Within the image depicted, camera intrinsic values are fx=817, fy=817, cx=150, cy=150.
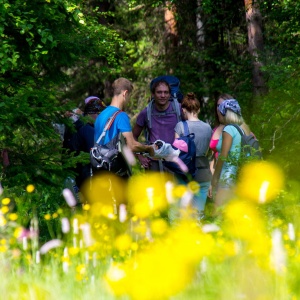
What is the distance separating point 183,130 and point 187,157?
322 mm

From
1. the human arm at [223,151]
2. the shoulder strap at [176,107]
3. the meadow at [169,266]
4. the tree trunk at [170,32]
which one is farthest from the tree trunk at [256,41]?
the meadow at [169,266]

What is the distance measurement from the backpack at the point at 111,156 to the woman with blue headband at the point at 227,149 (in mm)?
1005

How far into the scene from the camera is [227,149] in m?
8.20

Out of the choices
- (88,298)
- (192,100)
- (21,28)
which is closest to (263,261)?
(88,298)

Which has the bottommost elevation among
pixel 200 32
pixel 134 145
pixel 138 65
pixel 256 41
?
pixel 134 145

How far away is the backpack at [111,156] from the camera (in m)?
7.59

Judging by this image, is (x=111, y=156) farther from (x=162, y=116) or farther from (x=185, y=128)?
(x=162, y=116)

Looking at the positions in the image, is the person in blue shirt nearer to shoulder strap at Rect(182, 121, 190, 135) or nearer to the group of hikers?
the group of hikers

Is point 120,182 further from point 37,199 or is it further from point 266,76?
point 266,76

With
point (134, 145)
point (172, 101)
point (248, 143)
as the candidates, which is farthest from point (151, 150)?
point (172, 101)

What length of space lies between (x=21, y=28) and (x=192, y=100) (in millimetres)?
2355

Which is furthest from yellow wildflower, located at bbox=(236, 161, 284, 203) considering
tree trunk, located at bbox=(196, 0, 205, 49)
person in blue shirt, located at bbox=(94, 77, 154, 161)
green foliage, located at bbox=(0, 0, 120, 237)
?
tree trunk, located at bbox=(196, 0, 205, 49)

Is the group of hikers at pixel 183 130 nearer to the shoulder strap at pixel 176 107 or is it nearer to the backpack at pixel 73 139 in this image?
the shoulder strap at pixel 176 107

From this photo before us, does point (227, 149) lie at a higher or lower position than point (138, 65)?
lower
